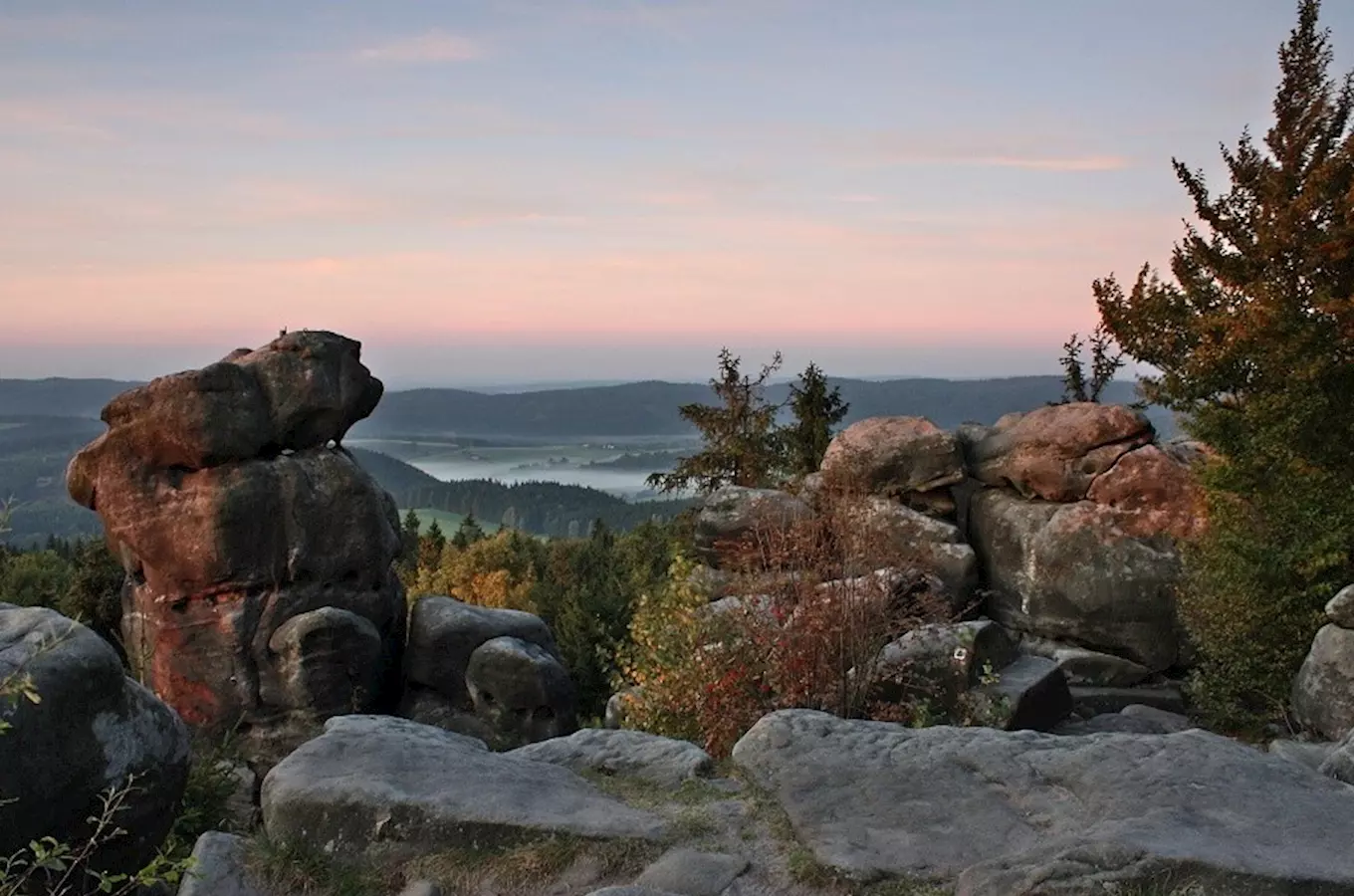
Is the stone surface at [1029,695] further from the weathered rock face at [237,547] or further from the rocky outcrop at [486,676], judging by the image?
the weathered rock face at [237,547]

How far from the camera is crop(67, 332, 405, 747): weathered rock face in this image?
71.6ft

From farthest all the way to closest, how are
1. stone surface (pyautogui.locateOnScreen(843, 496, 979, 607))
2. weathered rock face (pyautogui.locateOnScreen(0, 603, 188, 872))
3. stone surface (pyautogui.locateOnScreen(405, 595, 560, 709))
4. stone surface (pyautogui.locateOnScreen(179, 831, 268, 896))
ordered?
stone surface (pyautogui.locateOnScreen(405, 595, 560, 709)) < stone surface (pyautogui.locateOnScreen(843, 496, 979, 607)) < weathered rock face (pyautogui.locateOnScreen(0, 603, 188, 872)) < stone surface (pyautogui.locateOnScreen(179, 831, 268, 896))

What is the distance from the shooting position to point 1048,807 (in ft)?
21.1

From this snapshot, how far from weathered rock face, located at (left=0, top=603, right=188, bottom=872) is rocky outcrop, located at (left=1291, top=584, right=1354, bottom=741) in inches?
520

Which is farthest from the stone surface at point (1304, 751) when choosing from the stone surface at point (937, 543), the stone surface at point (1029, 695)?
the stone surface at point (937, 543)

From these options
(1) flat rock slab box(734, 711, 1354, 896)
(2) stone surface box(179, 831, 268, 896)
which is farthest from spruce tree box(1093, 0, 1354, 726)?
(2) stone surface box(179, 831, 268, 896)

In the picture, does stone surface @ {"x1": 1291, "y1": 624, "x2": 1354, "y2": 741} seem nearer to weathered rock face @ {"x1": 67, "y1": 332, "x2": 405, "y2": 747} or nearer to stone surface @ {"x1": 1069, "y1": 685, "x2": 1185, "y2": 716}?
stone surface @ {"x1": 1069, "y1": 685, "x2": 1185, "y2": 716}

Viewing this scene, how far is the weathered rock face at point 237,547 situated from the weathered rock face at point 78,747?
46.5 feet

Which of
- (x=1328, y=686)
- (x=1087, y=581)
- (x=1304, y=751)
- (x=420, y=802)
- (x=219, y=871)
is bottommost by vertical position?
(x=1328, y=686)

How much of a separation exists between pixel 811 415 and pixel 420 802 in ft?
109

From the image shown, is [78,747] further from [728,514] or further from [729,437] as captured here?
[729,437]

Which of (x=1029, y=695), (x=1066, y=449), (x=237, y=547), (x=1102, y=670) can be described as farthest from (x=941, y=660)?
(x=237, y=547)

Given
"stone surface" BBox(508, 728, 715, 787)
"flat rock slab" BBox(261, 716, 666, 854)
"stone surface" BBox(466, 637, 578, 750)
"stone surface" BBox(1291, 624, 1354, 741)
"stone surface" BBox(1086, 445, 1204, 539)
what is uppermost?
"stone surface" BBox(1086, 445, 1204, 539)

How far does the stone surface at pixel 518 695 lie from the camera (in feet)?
70.2
